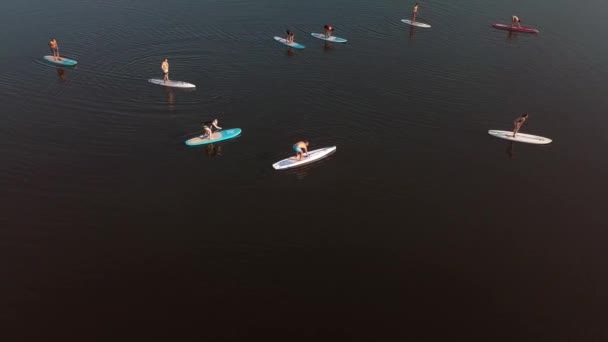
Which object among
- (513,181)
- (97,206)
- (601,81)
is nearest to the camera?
(97,206)

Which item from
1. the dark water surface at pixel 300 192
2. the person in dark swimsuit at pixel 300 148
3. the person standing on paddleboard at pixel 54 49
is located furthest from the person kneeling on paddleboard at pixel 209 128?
the person standing on paddleboard at pixel 54 49

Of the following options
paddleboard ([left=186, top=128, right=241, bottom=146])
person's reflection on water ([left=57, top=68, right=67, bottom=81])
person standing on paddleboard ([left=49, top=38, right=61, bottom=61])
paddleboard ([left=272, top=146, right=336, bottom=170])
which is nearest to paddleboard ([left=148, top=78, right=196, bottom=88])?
person's reflection on water ([left=57, top=68, right=67, bottom=81])

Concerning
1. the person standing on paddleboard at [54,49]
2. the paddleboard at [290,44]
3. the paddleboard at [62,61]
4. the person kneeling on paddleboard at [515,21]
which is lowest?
the paddleboard at [62,61]

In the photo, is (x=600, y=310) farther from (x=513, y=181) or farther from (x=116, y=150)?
(x=116, y=150)

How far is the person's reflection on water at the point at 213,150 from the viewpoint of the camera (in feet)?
84.8

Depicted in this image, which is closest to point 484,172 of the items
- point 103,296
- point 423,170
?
point 423,170

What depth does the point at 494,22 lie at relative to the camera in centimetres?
4509

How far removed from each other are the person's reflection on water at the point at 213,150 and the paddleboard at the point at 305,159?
11.5 ft

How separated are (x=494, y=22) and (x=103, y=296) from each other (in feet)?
140

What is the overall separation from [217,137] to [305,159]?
550 cm

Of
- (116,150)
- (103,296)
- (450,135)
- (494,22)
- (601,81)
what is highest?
(494,22)

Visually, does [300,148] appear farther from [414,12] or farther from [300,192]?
[414,12]

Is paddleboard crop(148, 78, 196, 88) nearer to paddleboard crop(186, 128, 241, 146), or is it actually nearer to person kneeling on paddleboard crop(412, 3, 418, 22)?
paddleboard crop(186, 128, 241, 146)

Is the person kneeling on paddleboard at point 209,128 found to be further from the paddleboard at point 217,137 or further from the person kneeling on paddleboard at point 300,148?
the person kneeling on paddleboard at point 300,148
